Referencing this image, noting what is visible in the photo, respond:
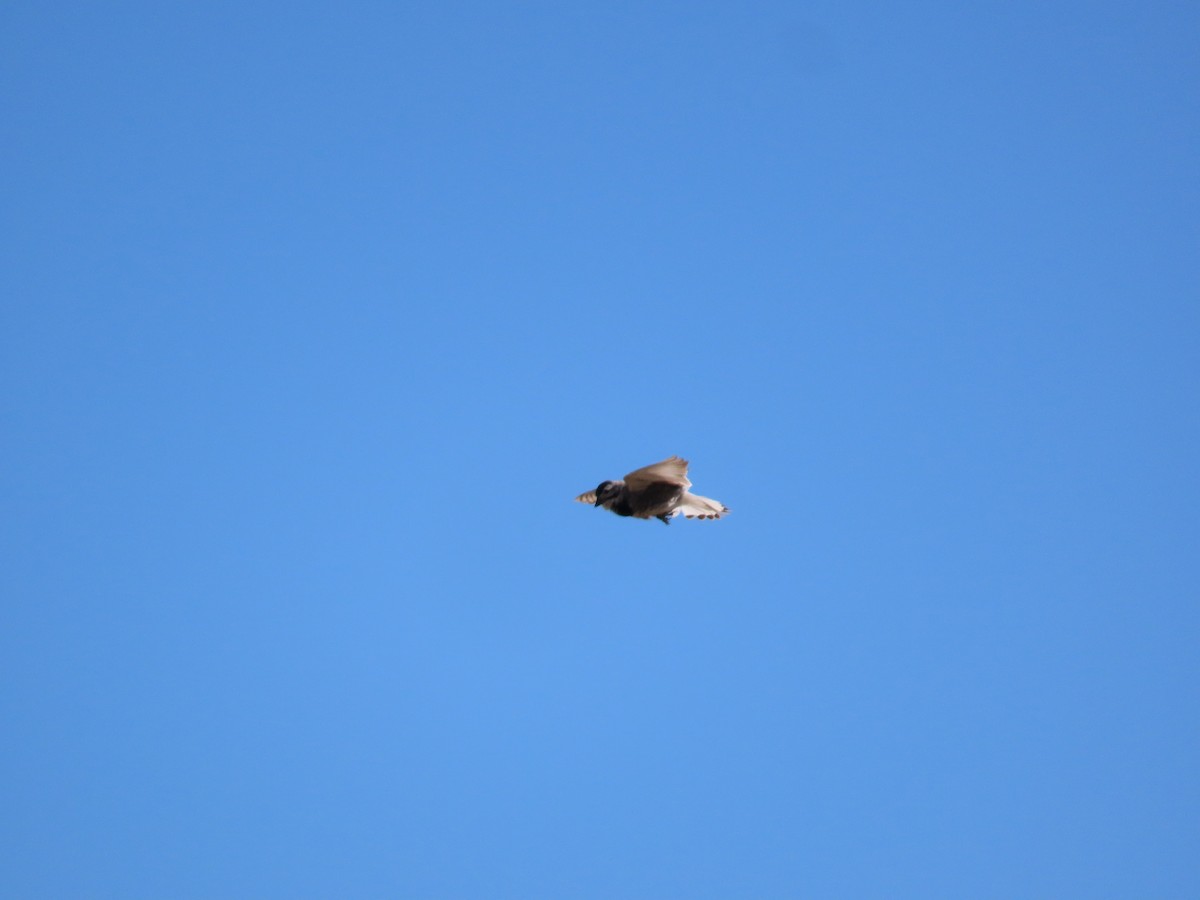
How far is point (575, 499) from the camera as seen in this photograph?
2150 centimetres

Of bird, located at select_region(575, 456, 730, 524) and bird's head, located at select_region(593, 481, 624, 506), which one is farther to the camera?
bird's head, located at select_region(593, 481, 624, 506)

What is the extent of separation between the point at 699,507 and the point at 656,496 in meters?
0.94

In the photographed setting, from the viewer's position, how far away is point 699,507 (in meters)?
21.0

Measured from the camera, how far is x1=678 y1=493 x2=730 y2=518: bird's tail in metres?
20.8

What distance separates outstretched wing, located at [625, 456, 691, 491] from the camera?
64.3 feet

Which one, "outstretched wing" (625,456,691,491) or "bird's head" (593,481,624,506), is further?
"bird's head" (593,481,624,506)

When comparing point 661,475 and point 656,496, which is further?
point 656,496

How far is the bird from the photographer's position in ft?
65.0

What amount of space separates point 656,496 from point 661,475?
0.62 m

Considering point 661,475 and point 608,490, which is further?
point 608,490

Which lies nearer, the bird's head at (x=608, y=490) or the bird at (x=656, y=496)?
the bird at (x=656, y=496)

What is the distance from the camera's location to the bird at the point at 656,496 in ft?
65.0

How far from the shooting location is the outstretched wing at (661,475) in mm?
19594

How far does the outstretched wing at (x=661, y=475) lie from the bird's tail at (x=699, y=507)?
0.56m
